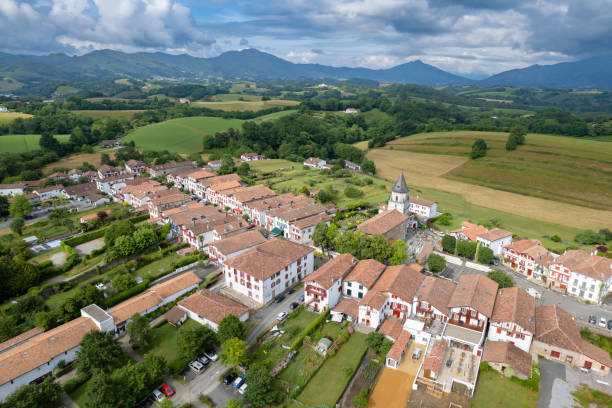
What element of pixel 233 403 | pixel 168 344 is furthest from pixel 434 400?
pixel 168 344

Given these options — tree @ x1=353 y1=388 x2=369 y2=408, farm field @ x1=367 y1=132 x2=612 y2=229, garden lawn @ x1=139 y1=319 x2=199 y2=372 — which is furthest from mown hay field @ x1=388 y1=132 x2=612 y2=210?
garden lawn @ x1=139 y1=319 x2=199 y2=372

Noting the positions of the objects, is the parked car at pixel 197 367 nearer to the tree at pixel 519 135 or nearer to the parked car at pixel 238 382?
the parked car at pixel 238 382

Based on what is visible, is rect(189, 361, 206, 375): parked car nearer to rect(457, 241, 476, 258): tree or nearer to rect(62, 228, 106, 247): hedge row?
rect(62, 228, 106, 247): hedge row

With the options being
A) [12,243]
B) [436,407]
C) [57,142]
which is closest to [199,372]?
[436,407]

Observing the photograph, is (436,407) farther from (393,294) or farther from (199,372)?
(199,372)

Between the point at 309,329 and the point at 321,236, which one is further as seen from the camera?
the point at 321,236

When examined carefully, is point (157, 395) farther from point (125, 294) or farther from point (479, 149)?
point (479, 149)

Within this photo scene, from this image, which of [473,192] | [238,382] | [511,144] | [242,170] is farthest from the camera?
[511,144]
